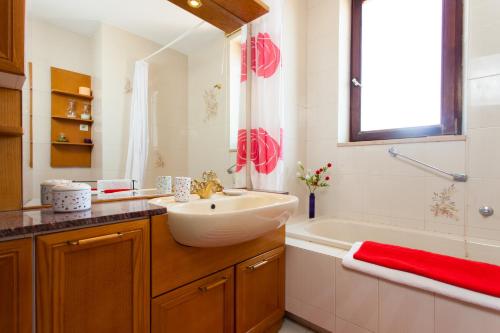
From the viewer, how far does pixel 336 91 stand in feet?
6.69

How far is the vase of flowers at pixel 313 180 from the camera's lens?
2.04m

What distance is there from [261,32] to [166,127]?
0.97 m

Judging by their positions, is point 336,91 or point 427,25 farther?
point 336,91

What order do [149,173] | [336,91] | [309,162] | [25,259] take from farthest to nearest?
[309,162] → [336,91] → [149,173] → [25,259]

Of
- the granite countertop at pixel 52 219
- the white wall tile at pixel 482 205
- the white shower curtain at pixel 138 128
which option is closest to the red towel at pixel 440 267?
the white wall tile at pixel 482 205

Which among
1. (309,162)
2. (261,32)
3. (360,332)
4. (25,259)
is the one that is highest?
(261,32)

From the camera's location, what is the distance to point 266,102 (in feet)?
5.79

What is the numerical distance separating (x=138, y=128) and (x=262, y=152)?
2.73 ft

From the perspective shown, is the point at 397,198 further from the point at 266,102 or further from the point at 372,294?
the point at 266,102

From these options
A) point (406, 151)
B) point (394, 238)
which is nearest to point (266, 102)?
point (406, 151)

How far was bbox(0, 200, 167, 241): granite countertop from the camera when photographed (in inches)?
24.7

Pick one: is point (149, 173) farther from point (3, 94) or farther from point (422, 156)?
point (422, 156)

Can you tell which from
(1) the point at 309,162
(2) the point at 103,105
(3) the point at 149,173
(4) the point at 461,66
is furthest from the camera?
(1) the point at 309,162

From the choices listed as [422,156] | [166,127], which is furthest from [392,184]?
[166,127]
